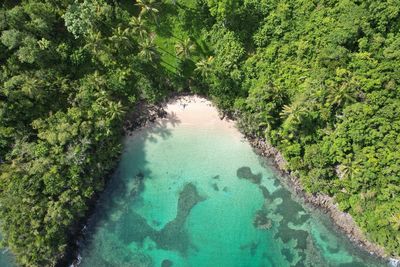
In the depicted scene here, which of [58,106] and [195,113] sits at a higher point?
[195,113]

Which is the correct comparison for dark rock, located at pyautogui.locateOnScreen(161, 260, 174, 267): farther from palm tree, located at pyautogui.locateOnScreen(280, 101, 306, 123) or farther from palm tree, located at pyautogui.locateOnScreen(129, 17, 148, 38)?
palm tree, located at pyautogui.locateOnScreen(129, 17, 148, 38)

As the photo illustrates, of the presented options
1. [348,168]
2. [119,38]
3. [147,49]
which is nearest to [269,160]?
[348,168]

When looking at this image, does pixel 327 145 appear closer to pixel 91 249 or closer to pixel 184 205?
pixel 184 205

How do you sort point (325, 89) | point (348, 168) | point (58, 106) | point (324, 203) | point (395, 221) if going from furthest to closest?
1. point (324, 203)
2. point (58, 106)
3. point (325, 89)
4. point (348, 168)
5. point (395, 221)

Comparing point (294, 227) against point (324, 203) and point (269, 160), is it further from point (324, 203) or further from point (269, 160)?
point (269, 160)

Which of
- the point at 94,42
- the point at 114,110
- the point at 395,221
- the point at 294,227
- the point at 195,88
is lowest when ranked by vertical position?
the point at 294,227

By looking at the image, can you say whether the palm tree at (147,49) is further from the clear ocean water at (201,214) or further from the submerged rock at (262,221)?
the submerged rock at (262,221)
